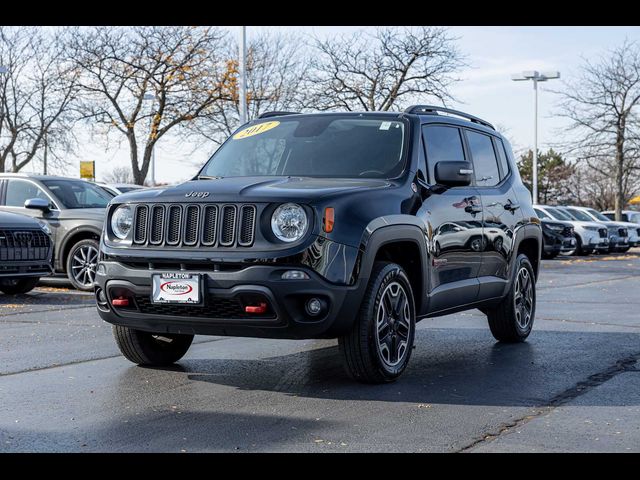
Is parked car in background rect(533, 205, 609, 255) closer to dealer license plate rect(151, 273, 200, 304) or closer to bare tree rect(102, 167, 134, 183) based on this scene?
dealer license plate rect(151, 273, 200, 304)

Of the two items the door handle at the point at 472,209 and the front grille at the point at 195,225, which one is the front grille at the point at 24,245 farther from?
the door handle at the point at 472,209

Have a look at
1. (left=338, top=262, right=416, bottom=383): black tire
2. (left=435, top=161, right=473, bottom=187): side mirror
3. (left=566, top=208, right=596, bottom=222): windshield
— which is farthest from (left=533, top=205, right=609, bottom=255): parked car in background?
(left=338, top=262, right=416, bottom=383): black tire

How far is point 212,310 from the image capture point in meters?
6.00

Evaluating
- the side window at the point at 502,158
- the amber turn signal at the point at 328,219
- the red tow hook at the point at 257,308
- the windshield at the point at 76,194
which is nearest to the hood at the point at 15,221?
the windshield at the point at 76,194

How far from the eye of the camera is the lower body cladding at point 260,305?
583cm

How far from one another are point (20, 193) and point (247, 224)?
9.06 metres

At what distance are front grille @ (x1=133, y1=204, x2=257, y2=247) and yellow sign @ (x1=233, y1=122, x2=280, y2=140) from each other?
5.42ft

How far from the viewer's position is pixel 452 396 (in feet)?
20.0

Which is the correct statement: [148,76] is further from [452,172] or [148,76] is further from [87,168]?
[452,172]

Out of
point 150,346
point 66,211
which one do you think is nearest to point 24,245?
point 66,211
